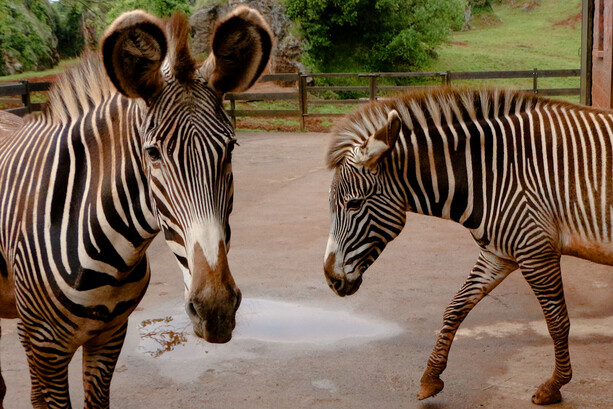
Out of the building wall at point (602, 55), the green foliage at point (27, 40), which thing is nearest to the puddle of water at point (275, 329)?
the building wall at point (602, 55)

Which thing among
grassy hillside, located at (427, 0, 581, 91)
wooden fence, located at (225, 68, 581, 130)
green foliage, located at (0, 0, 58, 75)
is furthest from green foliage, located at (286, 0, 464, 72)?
green foliage, located at (0, 0, 58, 75)

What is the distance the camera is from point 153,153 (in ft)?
6.73

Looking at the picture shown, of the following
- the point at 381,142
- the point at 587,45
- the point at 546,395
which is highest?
the point at 587,45

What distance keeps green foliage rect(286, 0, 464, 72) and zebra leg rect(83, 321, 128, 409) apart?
22.3 meters

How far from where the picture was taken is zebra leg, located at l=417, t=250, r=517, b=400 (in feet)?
13.0

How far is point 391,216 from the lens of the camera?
154 inches

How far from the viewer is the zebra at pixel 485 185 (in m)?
3.69

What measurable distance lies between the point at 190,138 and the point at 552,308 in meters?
2.71

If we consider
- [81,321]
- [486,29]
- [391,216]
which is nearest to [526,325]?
[391,216]

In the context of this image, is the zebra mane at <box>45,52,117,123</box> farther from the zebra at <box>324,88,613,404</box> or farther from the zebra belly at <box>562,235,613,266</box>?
the zebra belly at <box>562,235,613,266</box>

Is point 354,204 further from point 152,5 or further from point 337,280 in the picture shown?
point 152,5

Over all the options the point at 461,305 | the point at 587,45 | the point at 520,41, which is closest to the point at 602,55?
the point at 587,45

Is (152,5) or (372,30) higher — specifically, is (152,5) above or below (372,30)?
above

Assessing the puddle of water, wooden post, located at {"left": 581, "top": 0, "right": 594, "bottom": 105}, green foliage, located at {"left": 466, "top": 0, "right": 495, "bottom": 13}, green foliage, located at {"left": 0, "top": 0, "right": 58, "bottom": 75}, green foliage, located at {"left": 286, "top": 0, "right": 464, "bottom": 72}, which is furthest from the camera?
green foliage, located at {"left": 466, "top": 0, "right": 495, "bottom": 13}
